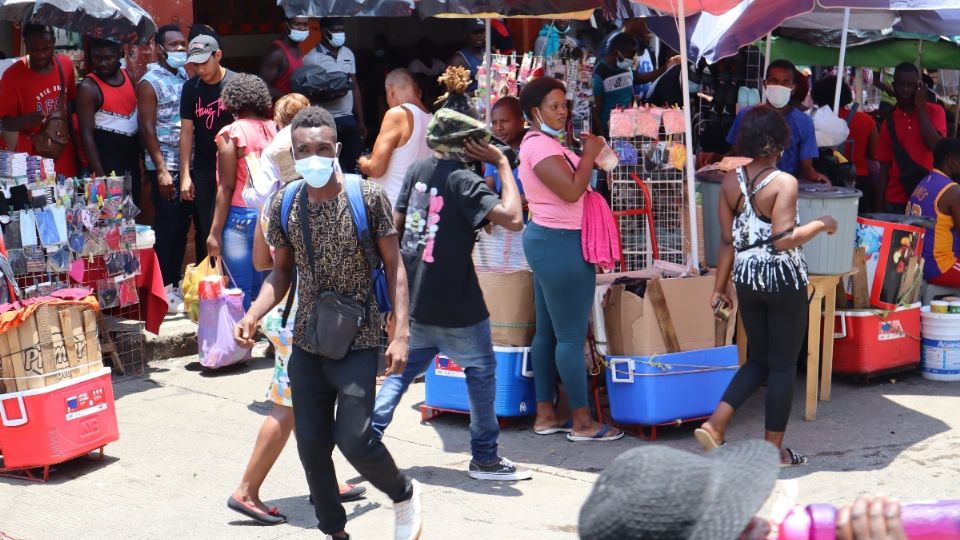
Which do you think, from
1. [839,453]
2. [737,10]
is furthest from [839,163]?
[839,453]

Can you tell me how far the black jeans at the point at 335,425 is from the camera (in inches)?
182

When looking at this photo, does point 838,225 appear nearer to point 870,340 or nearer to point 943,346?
point 870,340

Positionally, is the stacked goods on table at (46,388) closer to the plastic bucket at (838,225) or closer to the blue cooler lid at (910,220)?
the plastic bucket at (838,225)

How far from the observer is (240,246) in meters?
7.61

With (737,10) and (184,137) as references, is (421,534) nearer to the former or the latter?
(184,137)

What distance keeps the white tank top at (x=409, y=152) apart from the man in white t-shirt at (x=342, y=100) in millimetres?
1063

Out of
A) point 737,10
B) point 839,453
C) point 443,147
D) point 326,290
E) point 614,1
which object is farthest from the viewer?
point 737,10

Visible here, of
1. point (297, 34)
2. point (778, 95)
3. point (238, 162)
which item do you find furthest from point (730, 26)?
point (238, 162)

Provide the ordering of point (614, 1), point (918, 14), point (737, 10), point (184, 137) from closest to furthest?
point (614, 1), point (184, 137), point (737, 10), point (918, 14)

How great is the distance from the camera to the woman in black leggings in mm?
5867

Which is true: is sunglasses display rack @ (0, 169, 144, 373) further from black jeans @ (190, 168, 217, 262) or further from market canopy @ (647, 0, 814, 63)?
market canopy @ (647, 0, 814, 63)

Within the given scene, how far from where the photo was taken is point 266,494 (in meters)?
5.78

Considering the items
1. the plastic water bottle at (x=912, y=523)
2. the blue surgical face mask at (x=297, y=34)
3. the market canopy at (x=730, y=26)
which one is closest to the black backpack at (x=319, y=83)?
the blue surgical face mask at (x=297, y=34)

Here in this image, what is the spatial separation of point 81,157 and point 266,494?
147 inches
